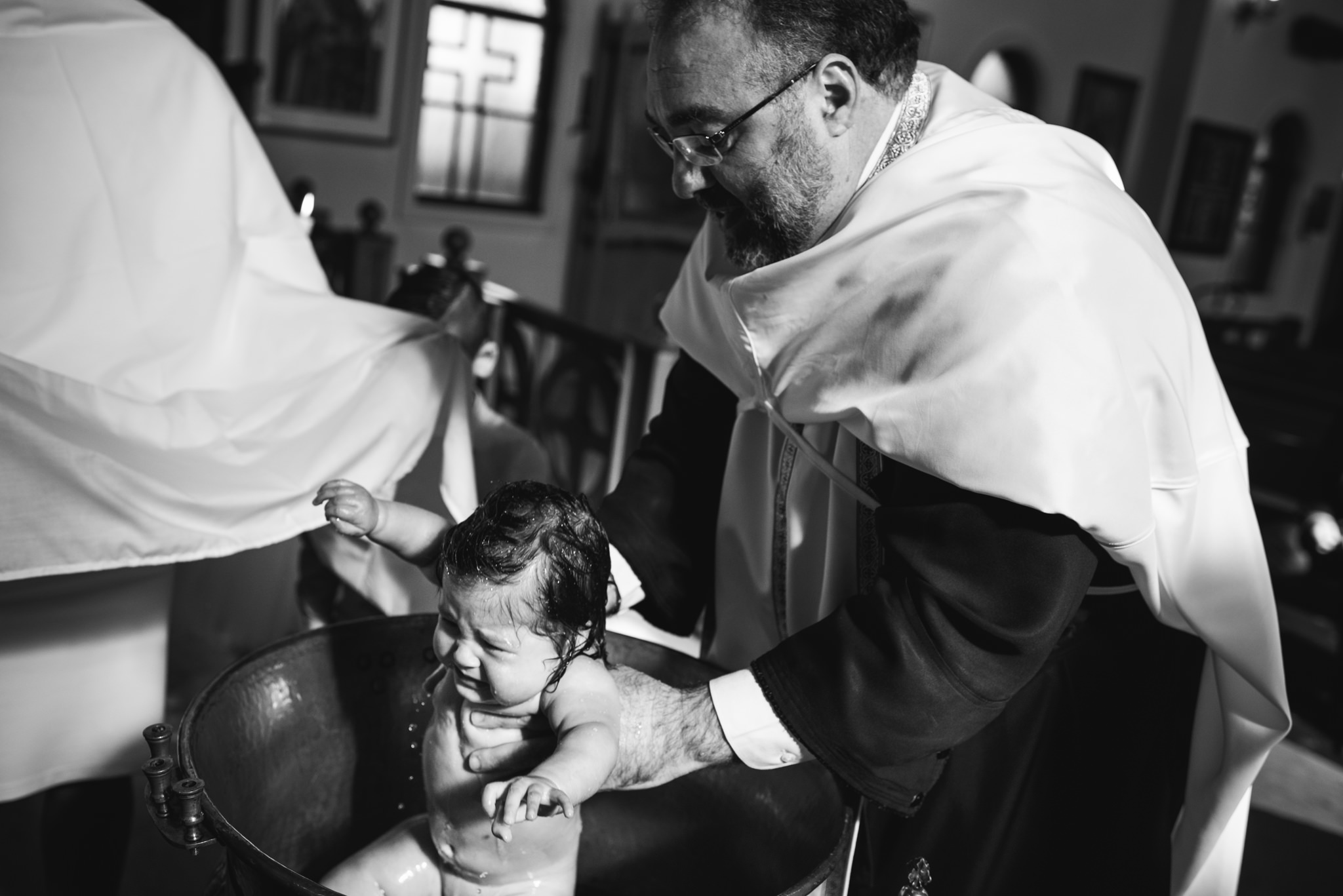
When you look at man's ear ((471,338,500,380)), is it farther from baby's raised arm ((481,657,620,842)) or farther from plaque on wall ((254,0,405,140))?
plaque on wall ((254,0,405,140))

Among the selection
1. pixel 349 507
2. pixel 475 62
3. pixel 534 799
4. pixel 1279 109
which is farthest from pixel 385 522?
pixel 1279 109

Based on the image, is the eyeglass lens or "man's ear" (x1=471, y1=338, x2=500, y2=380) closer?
the eyeglass lens

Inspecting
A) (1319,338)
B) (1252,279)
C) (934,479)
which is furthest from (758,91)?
(1252,279)

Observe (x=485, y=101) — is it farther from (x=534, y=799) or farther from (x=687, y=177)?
(x=534, y=799)

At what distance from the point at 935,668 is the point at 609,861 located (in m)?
0.67

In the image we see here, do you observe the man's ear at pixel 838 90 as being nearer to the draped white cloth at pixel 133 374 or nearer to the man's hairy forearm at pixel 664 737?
the man's hairy forearm at pixel 664 737

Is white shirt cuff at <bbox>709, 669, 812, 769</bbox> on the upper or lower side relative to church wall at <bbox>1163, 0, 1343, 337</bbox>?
lower

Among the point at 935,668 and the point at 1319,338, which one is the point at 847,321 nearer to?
the point at 935,668

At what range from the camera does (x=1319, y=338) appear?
10.4 m

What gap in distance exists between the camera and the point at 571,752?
42.6 inches

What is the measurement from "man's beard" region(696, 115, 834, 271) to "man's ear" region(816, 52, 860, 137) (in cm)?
3

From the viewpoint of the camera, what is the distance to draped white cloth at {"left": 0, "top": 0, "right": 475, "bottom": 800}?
4.78 ft

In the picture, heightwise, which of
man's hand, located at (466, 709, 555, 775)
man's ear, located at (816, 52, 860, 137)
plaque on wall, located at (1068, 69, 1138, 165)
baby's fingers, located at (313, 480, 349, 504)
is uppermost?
plaque on wall, located at (1068, 69, 1138, 165)

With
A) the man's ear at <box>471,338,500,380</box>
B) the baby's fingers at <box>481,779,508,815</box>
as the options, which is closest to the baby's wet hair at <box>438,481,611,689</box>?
the baby's fingers at <box>481,779,508,815</box>
